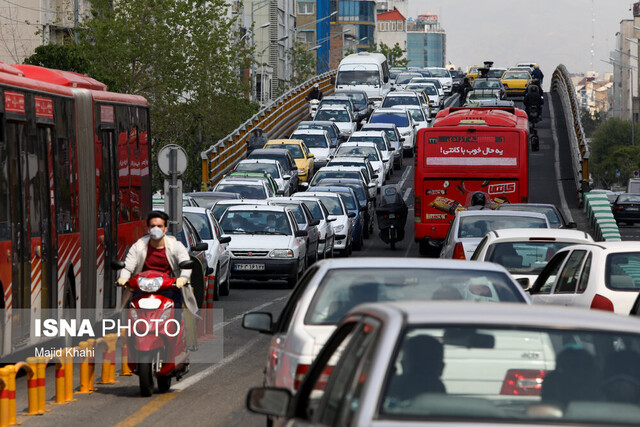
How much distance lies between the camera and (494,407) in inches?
188

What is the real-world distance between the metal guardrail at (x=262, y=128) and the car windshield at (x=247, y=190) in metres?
7.17

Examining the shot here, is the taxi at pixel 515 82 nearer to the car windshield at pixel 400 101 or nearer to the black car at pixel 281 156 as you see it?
the car windshield at pixel 400 101

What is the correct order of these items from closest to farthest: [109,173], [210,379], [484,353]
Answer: [484,353]
[210,379]
[109,173]

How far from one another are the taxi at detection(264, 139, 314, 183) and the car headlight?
2501cm

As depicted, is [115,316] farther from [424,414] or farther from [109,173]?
[424,414]

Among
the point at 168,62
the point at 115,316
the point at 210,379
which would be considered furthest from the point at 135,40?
the point at 210,379

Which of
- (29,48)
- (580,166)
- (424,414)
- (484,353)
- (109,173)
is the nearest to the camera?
(424,414)

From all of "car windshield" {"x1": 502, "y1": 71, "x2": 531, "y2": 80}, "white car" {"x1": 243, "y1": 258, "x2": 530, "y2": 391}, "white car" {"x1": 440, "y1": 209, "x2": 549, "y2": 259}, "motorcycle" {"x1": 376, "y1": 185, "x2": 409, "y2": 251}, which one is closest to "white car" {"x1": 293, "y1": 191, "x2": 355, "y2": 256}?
"motorcycle" {"x1": 376, "y1": 185, "x2": 409, "y2": 251}

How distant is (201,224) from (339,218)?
12070mm

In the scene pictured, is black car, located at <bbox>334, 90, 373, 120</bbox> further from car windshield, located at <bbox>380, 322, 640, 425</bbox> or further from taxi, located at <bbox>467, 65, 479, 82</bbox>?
car windshield, located at <bbox>380, 322, 640, 425</bbox>

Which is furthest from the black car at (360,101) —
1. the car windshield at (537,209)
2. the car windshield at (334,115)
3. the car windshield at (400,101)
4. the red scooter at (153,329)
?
the red scooter at (153,329)

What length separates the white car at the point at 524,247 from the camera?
1592 centimetres

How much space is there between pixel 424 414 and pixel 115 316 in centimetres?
1429

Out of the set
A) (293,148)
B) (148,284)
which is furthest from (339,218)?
(148,284)
